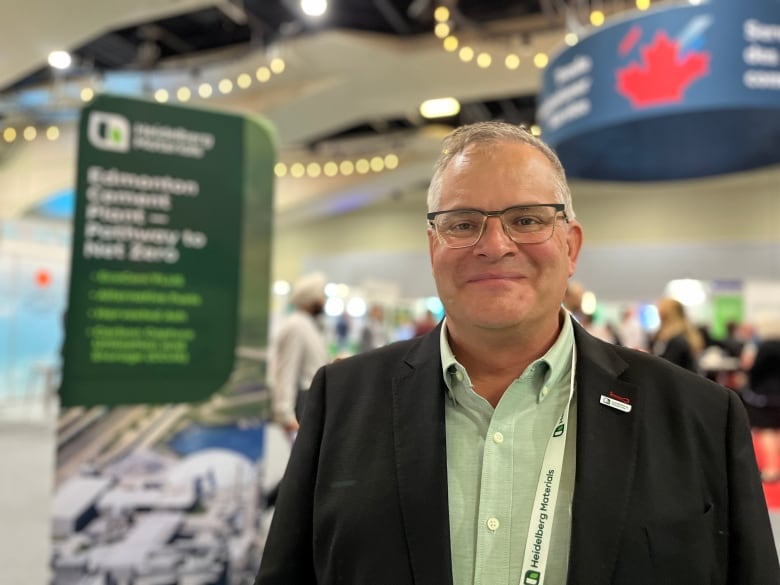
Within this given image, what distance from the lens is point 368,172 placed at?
1438 centimetres

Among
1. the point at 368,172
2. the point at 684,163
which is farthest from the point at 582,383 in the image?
the point at 368,172

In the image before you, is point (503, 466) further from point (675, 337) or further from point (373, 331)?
point (373, 331)

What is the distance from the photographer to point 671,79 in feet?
13.9

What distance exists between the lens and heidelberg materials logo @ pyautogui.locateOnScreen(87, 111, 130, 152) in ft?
9.72

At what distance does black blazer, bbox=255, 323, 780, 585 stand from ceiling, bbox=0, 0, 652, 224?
20.8 feet

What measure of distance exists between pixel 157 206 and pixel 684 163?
4.83 m

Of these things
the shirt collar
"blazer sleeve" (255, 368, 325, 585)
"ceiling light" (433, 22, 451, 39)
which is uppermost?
"ceiling light" (433, 22, 451, 39)

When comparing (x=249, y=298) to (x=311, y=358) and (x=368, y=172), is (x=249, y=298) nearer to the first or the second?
(x=311, y=358)

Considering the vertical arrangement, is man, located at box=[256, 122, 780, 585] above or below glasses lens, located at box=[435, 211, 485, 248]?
below

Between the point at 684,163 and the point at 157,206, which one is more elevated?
the point at 684,163

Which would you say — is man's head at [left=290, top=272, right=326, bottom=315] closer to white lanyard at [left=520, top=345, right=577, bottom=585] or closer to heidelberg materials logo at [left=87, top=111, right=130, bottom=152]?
heidelberg materials logo at [left=87, top=111, right=130, bottom=152]

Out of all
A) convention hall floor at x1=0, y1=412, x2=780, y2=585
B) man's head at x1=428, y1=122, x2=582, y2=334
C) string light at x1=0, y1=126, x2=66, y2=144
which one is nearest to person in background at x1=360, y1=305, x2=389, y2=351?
convention hall floor at x1=0, y1=412, x2=780, y2=585

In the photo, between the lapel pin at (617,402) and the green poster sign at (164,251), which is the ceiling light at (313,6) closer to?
the green poster sign at (164,251)

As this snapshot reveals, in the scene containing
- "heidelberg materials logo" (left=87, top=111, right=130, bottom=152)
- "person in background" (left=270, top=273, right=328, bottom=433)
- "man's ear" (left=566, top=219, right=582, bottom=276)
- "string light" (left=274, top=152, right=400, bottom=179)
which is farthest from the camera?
"string light" (left=274, top=152, right=400, bottom=179)
